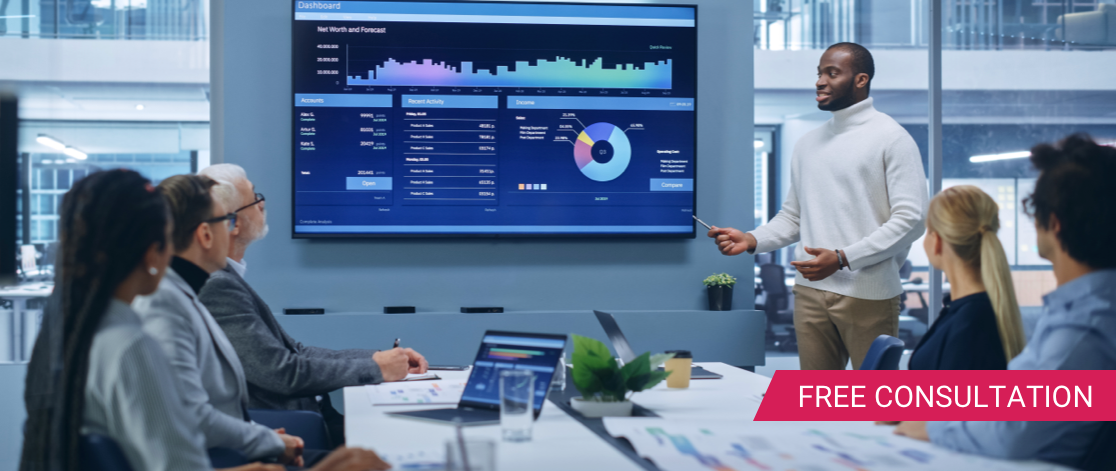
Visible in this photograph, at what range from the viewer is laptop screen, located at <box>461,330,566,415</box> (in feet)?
6.36

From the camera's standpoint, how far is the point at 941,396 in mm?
1773

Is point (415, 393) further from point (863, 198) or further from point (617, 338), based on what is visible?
point (863, 198)

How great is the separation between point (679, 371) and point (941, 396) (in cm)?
77

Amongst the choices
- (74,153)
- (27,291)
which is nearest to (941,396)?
(74,153)

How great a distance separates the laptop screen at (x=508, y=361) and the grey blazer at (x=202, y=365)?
1.64 feet

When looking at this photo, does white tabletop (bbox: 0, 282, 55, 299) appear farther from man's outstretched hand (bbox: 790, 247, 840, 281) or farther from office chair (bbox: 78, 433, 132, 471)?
man's outstretched hand (bbox: 790, 247, 840, 281)

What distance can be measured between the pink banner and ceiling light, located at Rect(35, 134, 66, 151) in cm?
370

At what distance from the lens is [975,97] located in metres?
4.51

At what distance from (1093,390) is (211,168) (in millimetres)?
2684

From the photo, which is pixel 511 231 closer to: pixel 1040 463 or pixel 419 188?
pixel 419 188

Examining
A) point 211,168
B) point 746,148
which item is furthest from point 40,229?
point 746,148

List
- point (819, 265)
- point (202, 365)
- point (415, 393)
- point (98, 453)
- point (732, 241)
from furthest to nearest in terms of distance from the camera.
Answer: point (732, 241) → point (819, 265) → point (415, 393) → point (202, 365) → point (98, 453)

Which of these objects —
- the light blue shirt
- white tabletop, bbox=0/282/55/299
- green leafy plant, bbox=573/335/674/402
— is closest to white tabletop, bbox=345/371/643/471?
green leafy plant, bbox=573/335/674/402

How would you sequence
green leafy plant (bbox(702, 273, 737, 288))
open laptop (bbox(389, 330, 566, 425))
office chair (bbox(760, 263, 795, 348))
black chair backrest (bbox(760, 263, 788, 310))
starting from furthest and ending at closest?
→ black chair backrest (bbox(760, 263, 788, 310)), office chair (bbox(760, 263, 795, 348)), green leafy plant (bbox(702, 273, 737, 288)), open laptop (bbox(389, 330, 566, 425))
